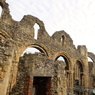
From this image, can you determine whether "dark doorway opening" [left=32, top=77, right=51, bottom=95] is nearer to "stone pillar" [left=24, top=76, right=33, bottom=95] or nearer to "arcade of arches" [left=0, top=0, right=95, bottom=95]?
"arcade of arches" [left=0, top=0, right=95, bottom=95]

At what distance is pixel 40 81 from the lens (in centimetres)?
591

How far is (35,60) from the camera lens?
5004mm

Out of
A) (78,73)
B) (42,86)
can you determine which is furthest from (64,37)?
(42,86)

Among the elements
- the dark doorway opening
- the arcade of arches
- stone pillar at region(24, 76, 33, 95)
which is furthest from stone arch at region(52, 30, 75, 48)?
stone pillar at region(24, 76, 33, 95)

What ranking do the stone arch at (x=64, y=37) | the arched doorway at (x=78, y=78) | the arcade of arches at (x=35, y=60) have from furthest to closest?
the arched doorway at (x=78, y=78) → the stone arch at (x=64, y=37) → the arcade of arches at (x=35, y=60)

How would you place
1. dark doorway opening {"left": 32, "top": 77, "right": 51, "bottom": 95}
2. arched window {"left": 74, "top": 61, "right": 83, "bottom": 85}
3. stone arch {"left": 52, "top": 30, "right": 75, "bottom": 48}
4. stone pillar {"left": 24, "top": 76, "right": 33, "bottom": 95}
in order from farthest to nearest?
arched window {"left": 74, "top": 61, "right": 83, "bottom": 85} < stone arch {"left": 52, "top": 30, "right": 75, "bottom": 48} < dark doorway opening {"left": 32, "top": 77, "right": 51, "bottom": 95} < stone pillar {"left": 24, "top": 76, "right": 33, "bottom": 95}

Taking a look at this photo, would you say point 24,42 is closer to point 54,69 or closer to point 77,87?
point 54,69

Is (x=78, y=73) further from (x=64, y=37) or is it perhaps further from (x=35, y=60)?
(x=35, y=60)

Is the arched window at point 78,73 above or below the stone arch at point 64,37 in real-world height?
below

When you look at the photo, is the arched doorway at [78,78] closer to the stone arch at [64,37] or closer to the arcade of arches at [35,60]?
the arcade of arches at [35,60]

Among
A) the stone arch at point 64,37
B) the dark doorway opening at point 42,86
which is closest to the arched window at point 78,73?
the stone arch at point 64,37

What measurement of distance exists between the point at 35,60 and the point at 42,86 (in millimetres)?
1733

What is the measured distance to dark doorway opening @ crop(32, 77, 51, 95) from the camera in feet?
18.2

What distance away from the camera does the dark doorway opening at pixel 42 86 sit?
5.54 meters
